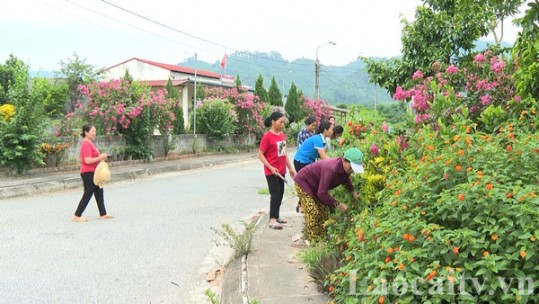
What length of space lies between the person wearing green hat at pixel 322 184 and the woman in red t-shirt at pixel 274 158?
1.11 meters

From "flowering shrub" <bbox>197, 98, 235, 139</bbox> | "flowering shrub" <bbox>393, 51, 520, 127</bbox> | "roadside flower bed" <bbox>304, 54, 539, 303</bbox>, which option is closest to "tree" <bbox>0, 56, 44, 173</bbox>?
"flowering shrub" <bbox>393, 51, 520, 127</bbox>

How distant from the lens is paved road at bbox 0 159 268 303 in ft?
15.8

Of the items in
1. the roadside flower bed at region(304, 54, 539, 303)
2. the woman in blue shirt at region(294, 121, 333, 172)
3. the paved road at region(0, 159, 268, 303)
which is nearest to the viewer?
the roadside flower bed at region(304, 54, 539, 303)

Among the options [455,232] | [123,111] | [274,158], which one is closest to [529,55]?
[455,232]

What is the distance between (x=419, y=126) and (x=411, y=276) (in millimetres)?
2875

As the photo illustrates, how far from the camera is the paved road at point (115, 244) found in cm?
480

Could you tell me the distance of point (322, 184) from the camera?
4.83 m

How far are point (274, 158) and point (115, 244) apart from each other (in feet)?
7.90

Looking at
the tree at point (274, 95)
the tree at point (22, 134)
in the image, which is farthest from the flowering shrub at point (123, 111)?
the tree at point (274, 95)

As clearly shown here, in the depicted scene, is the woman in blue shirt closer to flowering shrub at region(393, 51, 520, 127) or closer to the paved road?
flowering shrub at region(393, 51, 520, 127)

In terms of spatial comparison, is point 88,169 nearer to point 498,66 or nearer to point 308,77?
point 498,66

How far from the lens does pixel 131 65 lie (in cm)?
3919

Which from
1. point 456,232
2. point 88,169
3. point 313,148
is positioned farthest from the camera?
point 88,169

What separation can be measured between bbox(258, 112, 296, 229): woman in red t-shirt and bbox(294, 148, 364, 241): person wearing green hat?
111 cm
